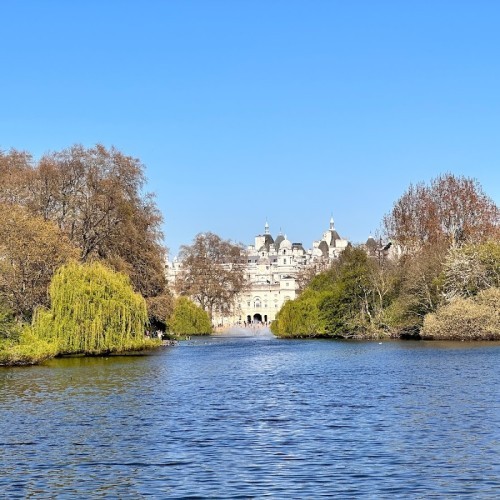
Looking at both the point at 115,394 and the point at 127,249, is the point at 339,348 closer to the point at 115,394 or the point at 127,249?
the point at 127,249

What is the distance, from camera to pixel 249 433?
2231 centimetres

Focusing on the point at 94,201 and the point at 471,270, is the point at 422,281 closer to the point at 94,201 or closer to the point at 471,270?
Answer: the point at 471,270

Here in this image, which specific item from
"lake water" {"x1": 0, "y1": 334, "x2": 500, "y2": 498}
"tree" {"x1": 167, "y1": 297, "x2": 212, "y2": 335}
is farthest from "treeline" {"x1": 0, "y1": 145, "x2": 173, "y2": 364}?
"tree" {"x1": 167, "y1": 297, "x2": 212, "y2": 335}

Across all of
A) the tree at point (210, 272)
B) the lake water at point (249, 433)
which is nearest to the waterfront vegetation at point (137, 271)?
the lake water at point (249, 433)

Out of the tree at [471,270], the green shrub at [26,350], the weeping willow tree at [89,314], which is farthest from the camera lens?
the tree at [471,270]

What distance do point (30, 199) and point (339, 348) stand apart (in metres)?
21.6

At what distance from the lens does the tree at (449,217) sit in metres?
78.1

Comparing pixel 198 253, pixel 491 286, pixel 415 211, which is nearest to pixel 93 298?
pixel 491 286

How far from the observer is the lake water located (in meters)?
16.7

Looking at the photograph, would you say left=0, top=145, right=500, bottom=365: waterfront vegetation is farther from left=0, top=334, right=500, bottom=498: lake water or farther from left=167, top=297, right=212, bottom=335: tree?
left=0, top=334, right=500, bottom=498: lake water

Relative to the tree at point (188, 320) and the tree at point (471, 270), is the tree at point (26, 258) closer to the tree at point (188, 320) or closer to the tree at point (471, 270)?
the tree at point (471, 270)

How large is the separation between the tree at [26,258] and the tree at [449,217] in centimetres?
3704

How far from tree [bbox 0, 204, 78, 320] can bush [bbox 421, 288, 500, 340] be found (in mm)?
27987

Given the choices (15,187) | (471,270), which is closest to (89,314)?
(15,187)
